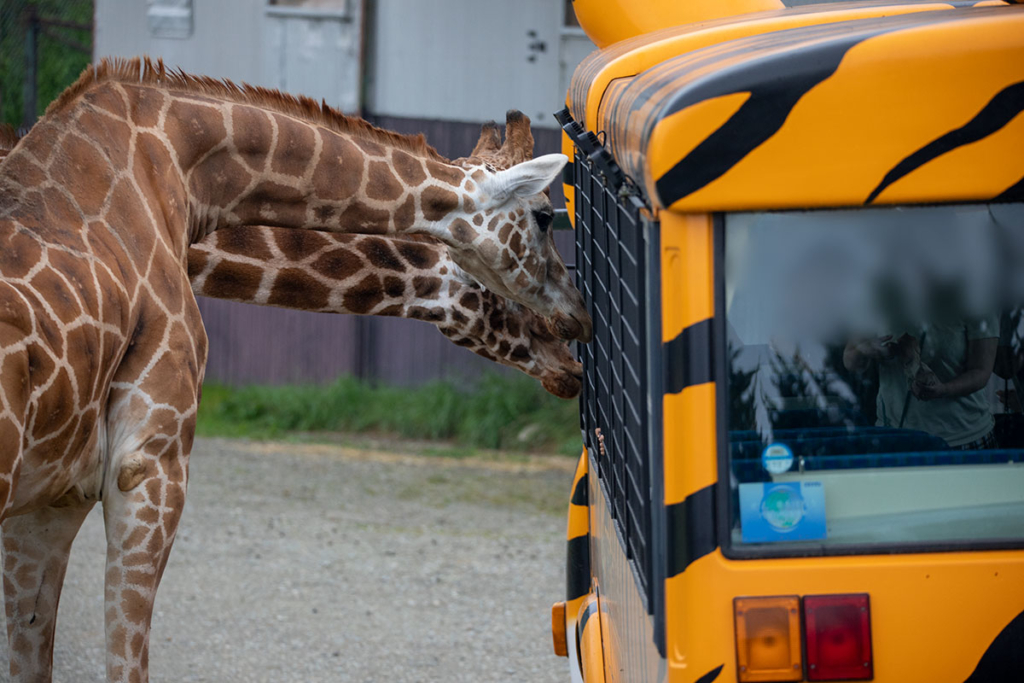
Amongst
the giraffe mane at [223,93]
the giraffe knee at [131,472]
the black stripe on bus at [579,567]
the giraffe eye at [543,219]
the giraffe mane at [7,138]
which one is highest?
the giraffe mane at [223,93]

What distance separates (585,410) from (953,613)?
1704 millimetres

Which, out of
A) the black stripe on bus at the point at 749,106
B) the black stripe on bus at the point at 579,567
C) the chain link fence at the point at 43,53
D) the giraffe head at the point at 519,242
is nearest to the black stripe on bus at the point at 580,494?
the black stripe on bus at the point at 579,567

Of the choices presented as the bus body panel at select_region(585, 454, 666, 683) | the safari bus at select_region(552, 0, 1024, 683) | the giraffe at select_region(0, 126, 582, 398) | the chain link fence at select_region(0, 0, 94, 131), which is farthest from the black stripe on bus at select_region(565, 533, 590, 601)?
the chain link fence at select_region(0, 0, 94, 131)

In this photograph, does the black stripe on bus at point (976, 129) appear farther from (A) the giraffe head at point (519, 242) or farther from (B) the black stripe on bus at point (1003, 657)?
(A) the giraffe head at point (519, 242)

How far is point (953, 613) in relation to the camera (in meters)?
1.84

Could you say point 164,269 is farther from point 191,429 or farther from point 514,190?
point 514,190

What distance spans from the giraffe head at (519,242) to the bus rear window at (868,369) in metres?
1.63

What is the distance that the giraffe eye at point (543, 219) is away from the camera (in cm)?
373

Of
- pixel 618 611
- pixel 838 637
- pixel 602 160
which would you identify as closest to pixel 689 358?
pixel 838 637

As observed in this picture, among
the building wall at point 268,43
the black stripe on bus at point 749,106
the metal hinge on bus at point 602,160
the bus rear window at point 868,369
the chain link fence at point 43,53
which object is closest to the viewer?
the black stripe on bus at point 749,106

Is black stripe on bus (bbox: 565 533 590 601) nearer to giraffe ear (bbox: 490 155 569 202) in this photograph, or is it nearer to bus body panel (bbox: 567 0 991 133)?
giraffe ear (bbox: 490 155 569 202)

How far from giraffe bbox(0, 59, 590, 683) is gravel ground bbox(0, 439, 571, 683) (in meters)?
1.67

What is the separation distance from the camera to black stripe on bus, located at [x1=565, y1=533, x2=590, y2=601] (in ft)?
12.1

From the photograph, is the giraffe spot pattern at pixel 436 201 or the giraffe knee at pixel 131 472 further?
the giraffe spot pattern at pixel 436 201
